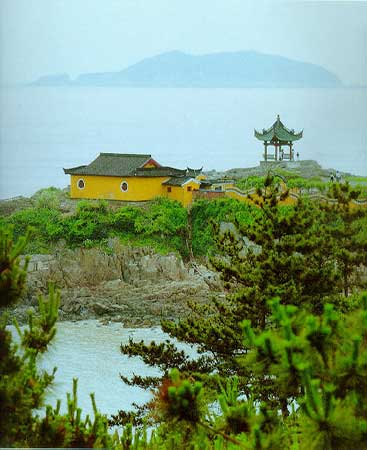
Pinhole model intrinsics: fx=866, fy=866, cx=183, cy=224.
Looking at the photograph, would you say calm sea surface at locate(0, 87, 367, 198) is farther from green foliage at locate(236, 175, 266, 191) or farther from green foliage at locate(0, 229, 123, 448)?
green foliage at locate(0, 229, 123, 448)

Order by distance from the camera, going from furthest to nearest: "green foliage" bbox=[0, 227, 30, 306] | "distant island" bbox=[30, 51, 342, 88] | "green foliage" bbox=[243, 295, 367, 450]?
"distant island" bbox=[30, 51, 342, 88]
"green foliage" bbox=[0, 227, 30, 306]
"green foliage" bbox=[243, 295, 367, 450]

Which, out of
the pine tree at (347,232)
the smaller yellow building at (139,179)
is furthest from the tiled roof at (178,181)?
the pine tree at (347,232)

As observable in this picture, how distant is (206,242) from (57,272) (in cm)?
65

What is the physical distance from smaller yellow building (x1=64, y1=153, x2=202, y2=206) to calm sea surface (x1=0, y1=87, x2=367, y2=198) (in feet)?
0.13

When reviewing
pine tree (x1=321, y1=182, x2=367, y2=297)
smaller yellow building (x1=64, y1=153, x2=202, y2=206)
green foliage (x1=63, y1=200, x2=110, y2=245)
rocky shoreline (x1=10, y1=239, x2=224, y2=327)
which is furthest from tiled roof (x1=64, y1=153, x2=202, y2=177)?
pine tree (x1=321, y1=182, x2=367, y2=297)

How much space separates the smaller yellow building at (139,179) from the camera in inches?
146

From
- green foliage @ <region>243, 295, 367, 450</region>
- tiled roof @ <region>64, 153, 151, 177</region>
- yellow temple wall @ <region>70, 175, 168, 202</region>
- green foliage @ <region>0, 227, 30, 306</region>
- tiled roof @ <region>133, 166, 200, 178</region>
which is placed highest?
tiled roof @ <region>64, 153, 151, 177</region>

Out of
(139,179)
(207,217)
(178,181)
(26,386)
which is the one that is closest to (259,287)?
(207,217)

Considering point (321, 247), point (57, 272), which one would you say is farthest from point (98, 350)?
point (321, 247)

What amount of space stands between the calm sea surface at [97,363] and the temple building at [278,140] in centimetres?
91

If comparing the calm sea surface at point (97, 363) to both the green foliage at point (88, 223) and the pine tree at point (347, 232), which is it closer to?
the green foliage at point (88, 223)

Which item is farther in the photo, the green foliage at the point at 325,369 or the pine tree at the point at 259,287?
→ the pine tree at the point at 259,287

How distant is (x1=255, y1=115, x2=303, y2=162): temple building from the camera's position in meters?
3.66

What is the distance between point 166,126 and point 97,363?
1065mm
